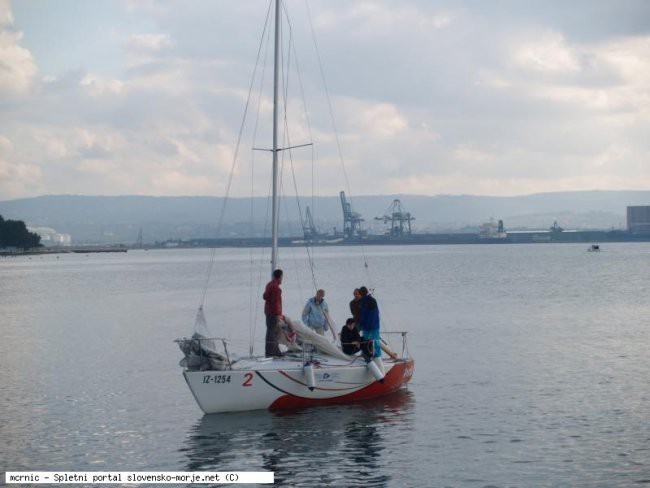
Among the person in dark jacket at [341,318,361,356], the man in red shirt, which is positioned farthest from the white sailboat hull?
the man in red shirt

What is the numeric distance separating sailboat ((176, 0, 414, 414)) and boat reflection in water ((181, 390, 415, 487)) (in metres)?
0.28

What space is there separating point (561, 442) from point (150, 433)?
8.39 meters

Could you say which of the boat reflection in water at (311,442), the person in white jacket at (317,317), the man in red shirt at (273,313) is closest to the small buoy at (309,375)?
the boat reflection in water at (311,442)

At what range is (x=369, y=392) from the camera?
23.0 m

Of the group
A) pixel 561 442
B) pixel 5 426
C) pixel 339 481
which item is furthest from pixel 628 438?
pixel 5 426

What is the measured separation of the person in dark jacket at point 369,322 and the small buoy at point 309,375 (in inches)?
72.6

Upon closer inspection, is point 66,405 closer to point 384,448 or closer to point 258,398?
point 258,398

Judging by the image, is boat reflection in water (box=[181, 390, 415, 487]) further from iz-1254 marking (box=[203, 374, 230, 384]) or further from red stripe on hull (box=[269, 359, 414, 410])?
iz-1254 marking (box=[203, 374, 230, 384])

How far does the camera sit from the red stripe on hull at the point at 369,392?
21.5m

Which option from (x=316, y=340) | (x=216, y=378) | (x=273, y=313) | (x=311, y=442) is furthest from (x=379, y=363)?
(x=216, y=378)

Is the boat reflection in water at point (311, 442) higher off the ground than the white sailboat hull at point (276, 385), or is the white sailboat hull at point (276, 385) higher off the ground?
the white sailboat hull at point (276, 385)

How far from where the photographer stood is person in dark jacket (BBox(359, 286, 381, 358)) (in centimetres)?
2269

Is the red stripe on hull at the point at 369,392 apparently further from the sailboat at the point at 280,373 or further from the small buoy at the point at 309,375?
the small buoy at the point at 309,375

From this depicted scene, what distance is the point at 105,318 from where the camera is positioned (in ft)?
166
